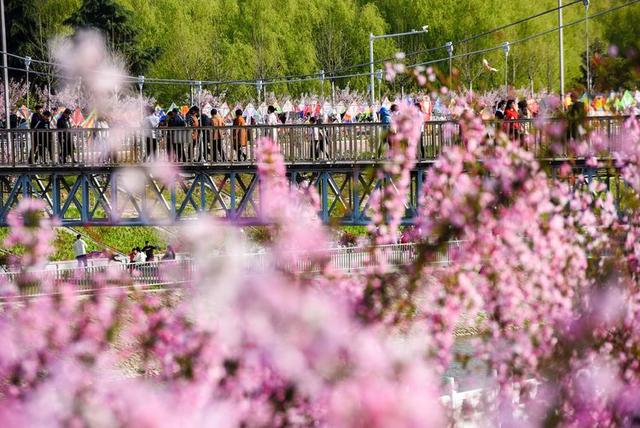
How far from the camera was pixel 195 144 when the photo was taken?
36562mm

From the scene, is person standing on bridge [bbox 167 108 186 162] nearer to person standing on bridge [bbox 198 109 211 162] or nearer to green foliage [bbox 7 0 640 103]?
person standing on bridge [bbox 198 109 211 162]

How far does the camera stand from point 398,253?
39.8 m

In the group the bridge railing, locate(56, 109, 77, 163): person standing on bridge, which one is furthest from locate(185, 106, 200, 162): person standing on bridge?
locate(56, 109, 77, 163): person standing on bridge

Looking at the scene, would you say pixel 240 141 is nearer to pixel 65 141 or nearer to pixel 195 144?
pixel 195 144

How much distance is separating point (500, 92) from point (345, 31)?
35.7ft

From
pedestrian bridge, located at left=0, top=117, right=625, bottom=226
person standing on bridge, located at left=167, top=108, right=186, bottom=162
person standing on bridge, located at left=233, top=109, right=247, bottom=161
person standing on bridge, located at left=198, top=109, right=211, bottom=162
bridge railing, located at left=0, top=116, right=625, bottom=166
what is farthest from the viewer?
person standing on bridge, located at left=167, top=108, right=186, bottom=162

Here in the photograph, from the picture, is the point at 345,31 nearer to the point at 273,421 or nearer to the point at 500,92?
the point at 500,92

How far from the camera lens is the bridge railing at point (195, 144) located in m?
35.5

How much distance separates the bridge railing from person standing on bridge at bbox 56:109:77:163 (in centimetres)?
2

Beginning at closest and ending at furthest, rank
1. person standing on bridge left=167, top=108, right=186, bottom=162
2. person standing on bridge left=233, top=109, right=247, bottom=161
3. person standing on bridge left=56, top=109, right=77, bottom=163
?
person standing on bridge left=233, top=109, right=247, bottom=161 < person standing on bridge left=167, top=108, right=186, bottom=162 < person standing on bridge left=56, top=109, right=77, bottom=163

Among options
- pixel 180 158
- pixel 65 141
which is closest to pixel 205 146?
pixel 180 158

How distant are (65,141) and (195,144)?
9.70 feet

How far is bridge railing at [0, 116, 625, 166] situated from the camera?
3547 cm

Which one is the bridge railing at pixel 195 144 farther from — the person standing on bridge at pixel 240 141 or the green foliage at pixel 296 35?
the green foliage at pixel 296 35
